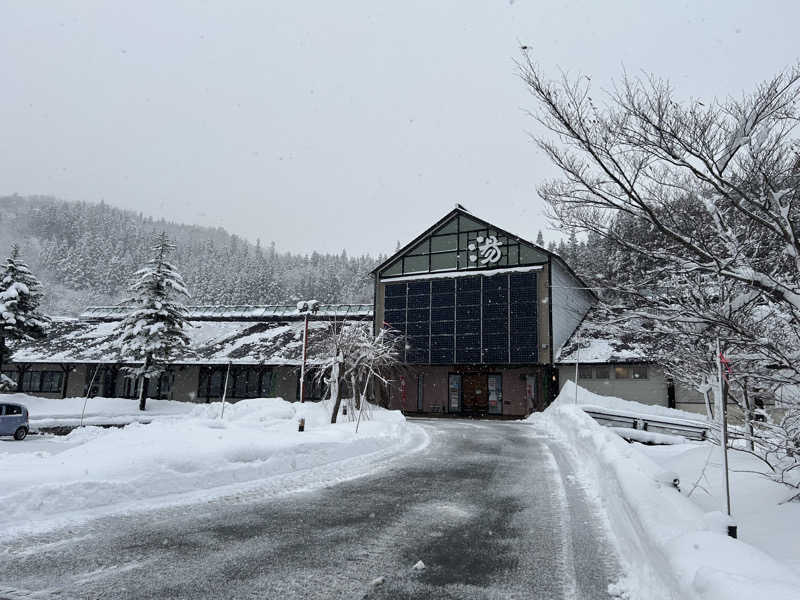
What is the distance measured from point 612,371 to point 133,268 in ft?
371

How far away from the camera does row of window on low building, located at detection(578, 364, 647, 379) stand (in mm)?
30594

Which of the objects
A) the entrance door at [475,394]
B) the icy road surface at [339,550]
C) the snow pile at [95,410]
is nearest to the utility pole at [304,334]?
the snow pile at [95,410]

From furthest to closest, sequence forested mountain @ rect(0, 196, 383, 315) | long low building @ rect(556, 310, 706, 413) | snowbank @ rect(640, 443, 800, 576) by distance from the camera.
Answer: forested mountain @ rect(0, 196, 383, 315)
long low building @ rect(556, 310, 706, 413)
snowbank @ rect(640, 443, 800, 576)

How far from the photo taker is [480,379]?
35469 millimetres

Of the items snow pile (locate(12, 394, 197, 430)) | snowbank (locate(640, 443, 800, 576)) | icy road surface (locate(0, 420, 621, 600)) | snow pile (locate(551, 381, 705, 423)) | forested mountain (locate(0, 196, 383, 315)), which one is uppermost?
forested mountain (locate(0, 196, 383, 315))

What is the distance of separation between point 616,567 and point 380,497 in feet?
13.6

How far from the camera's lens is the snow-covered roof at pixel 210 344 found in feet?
120

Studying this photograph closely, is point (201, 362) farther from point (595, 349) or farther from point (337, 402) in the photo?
point (595, 349)

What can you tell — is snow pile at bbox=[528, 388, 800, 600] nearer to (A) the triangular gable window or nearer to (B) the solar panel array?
(B) the solar panel array

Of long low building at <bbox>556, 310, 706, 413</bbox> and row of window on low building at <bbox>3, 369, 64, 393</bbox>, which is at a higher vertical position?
long low building at <bbox>556, 310, 706, 413</bbox>

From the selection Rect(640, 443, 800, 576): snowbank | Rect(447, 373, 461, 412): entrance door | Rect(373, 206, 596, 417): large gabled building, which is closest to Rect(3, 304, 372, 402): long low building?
Rect(373, 206, 596, 417): large gabled building

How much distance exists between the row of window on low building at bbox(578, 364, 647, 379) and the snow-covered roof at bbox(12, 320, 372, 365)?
14.4m

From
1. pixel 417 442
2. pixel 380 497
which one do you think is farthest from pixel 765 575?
pixel 417 442

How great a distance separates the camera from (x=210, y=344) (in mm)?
39188
